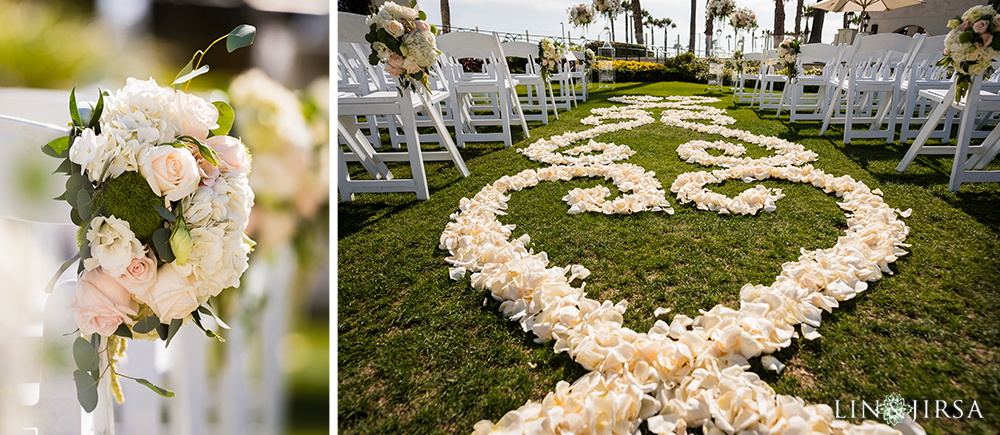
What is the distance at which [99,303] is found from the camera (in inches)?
17.6

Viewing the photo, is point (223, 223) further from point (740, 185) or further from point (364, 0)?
point (364, 0)

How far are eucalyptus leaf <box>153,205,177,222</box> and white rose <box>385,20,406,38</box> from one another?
2.13 m

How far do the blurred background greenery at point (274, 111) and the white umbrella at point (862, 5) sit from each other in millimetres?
9861

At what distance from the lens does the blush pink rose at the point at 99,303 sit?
45 cm

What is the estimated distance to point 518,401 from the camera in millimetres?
1067

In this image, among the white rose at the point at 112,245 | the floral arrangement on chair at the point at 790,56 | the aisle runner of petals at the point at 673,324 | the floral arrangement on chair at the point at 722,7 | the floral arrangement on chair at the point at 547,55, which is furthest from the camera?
the floral arrangement on chair at the point at 722,7

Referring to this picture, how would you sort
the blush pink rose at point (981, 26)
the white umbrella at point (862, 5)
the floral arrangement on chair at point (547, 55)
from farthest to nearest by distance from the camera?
the white umbrella at point (862, 5), the floral arrangement on chair at point (547, 55), the blush pink rose at point (981, 26)

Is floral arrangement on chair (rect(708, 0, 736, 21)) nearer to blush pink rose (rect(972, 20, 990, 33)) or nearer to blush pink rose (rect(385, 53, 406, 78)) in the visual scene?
blush pink rose (rect(972, 20, 990, 33))

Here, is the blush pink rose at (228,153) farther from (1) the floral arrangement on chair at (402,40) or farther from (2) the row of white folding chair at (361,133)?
(1) the floral arrangement on chair at (402,40)

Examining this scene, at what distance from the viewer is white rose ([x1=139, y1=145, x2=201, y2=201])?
439mm

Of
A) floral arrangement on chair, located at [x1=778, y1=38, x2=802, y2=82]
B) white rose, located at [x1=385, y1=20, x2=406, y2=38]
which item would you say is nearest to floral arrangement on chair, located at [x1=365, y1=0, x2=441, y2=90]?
white rose, located at [x1=385, y1=20, x2=406, y2=38]

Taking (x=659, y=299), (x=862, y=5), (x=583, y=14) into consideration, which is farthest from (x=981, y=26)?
(x=583, y=14)

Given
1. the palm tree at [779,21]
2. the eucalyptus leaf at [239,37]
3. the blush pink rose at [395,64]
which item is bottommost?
the eucalyptus leaf at [239,37]

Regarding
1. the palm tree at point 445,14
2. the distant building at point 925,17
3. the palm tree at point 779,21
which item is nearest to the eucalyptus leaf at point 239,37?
the palm tree at point 445,14
